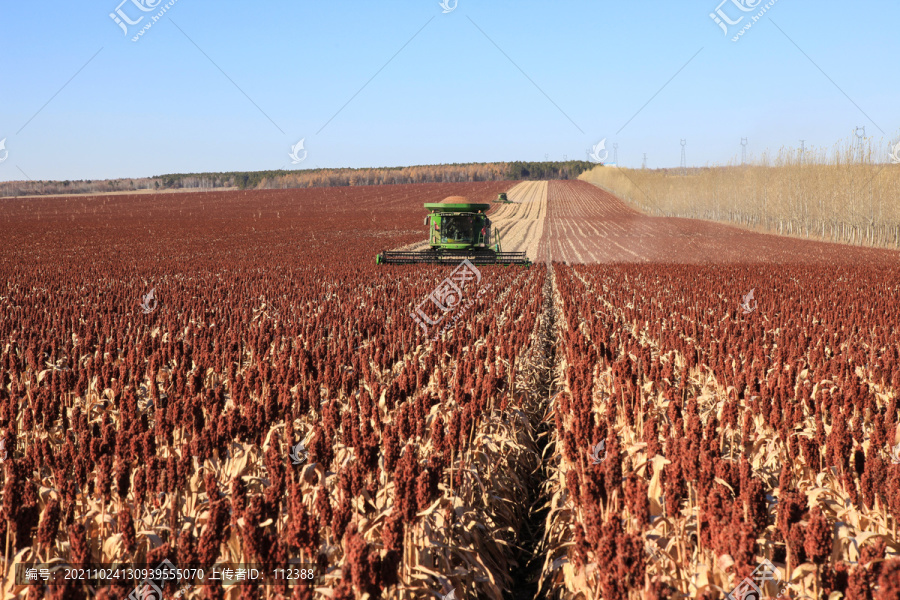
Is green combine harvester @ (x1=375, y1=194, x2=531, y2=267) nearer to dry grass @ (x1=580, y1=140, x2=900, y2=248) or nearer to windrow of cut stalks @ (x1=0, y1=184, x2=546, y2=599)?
windrow of cut stalks @ (x1=0, y1=184, x2=546, y2=599)

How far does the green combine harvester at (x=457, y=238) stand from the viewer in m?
22.5

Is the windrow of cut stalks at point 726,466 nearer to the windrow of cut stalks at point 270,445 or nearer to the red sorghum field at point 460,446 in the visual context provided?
the red sorghum field at point 460,446

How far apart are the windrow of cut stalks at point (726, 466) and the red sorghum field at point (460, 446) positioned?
2 centimetres

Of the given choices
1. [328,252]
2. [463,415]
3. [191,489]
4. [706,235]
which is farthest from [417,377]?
[706,235]

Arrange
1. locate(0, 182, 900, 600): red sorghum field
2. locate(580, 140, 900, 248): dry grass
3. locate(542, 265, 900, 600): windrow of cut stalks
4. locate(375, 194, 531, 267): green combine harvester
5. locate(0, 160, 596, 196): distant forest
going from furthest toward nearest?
locate(0, 160, 596, 196): distant forest → locate(580, 140, 900, 248): dry grass → locate(375, 194, 531, 267): green combine harvester → locate(0, 182, 900, 600): red sorghum field → locate(542, 265, 900, 600): windrow of cut stalks

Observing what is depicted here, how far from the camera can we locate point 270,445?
4.91m

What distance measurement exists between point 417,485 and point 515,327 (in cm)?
721

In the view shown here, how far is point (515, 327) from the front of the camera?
1070 centimetres

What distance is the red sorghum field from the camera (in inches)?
127

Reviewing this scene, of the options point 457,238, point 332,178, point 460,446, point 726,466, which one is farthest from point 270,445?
point 332,178

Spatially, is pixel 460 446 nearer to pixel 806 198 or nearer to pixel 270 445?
pixel 270 445

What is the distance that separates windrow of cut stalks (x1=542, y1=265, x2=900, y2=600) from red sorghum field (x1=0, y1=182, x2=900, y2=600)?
0.02 m

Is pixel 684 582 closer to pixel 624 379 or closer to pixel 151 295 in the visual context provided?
pixel 624 379

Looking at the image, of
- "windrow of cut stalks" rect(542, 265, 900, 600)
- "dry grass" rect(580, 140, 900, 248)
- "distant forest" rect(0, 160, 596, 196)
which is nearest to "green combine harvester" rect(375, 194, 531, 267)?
"windrow of cut stalks" rect(542, 265, 900, 600)
